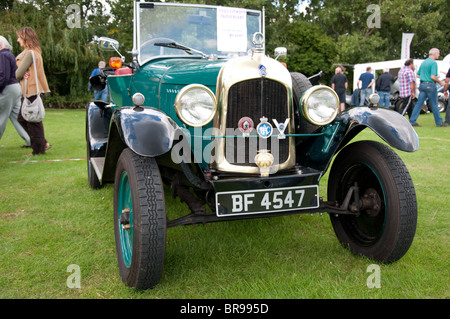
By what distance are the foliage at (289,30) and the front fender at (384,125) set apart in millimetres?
16542

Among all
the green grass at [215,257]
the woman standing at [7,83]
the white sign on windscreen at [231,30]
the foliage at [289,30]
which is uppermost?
the foliage at [289,30]

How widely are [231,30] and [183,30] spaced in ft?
1.73

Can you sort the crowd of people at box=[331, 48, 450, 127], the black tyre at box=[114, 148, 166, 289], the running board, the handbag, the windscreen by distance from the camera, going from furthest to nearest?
the crowd of people at box=[331, 48, 450, 127] → the handbag → the windscreen → the running board → the black tyre at box=[114, 148, 166, 289]

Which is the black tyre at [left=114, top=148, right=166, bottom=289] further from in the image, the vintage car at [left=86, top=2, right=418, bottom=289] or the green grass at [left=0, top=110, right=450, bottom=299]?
the green grass at [left=0, top=110, right=450, bottom=299]

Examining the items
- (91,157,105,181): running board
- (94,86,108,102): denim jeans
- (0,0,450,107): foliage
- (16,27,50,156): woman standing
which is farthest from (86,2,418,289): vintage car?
(0,0,450,107): foliage

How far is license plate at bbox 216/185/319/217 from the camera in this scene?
219 centimetres

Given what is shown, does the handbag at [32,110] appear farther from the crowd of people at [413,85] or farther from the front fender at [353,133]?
the crowd of people at [413,85]

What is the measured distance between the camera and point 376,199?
2.51 meters

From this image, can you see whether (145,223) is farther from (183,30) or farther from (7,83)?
(7,83)

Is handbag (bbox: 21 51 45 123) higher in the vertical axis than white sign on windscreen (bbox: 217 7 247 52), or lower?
lower

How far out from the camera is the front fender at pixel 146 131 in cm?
212

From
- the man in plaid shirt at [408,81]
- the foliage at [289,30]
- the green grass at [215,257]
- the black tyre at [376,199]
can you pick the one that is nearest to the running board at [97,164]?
the green grass at [215,257]

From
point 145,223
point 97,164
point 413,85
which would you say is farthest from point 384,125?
point 413,85

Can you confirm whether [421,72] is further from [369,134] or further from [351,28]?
[351,28]
